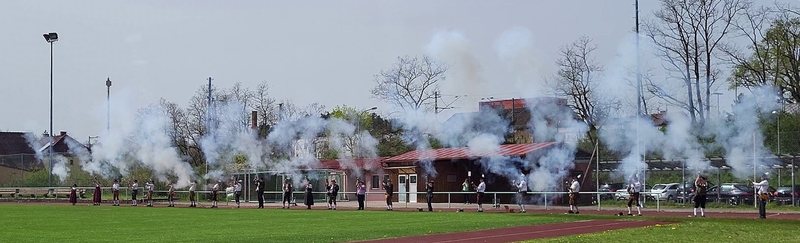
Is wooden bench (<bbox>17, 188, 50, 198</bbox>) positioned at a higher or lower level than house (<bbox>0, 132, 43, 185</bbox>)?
lower

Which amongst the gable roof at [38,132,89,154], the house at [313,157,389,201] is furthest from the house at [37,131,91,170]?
the house at [313,157,389,201]

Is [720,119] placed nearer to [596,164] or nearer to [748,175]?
[748,175]

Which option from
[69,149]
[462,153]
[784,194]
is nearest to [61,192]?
[69,149]

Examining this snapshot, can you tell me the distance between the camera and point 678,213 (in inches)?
1635

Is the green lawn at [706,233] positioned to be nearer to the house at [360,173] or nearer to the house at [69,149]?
the house at [360,173]

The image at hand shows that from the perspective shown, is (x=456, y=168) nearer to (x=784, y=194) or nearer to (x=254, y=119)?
(x=784, y=194)

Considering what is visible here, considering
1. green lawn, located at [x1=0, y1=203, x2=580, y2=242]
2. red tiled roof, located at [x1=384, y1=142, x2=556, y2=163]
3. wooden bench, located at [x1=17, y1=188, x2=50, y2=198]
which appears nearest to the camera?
green lawn, located at [x1=0, y1=203, x2=580, y2=242]

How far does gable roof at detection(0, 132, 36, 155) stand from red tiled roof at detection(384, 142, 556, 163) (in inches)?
2694

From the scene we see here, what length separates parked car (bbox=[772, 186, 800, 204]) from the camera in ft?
156

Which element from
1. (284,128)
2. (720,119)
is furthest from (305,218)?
(284,128)

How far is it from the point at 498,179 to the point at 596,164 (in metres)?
5.97

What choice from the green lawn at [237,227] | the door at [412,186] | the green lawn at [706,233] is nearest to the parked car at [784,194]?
the green lawn at [237,227]

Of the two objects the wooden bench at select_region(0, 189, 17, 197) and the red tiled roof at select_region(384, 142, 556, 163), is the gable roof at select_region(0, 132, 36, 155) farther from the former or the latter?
the red tiled roof at select_region(384, 142, 556, 163)

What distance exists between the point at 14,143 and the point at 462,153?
77376 millimetres
